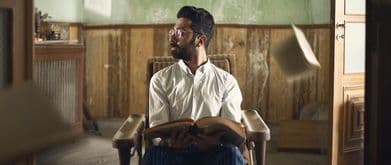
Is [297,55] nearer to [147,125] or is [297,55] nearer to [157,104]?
[157,104]

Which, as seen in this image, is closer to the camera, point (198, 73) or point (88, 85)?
point (198, 73)

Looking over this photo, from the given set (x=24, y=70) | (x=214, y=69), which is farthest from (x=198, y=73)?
(x=24, y=70)

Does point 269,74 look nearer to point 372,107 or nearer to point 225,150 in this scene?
point 225,150

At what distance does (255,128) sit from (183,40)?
43 cm

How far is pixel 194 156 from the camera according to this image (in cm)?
172

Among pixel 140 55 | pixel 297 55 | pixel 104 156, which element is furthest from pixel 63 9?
pixel 297 55

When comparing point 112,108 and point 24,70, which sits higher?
point 24,70

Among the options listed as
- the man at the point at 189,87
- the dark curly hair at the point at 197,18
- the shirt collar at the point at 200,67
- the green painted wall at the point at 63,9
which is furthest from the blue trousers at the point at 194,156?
the green painted wall at the point at 63,9

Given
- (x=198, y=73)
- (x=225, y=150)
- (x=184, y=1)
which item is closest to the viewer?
(x=225, y=150)

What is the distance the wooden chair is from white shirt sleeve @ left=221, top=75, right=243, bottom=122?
0.42 ft

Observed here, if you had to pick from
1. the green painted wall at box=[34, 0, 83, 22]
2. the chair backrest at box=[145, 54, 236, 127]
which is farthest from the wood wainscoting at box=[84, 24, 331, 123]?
the chair backrest at box=[145, 54, 236, 127]

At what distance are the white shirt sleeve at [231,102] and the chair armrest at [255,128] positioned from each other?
4.3 inches

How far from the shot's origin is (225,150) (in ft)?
5.53

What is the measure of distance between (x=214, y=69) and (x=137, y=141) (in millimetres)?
406
